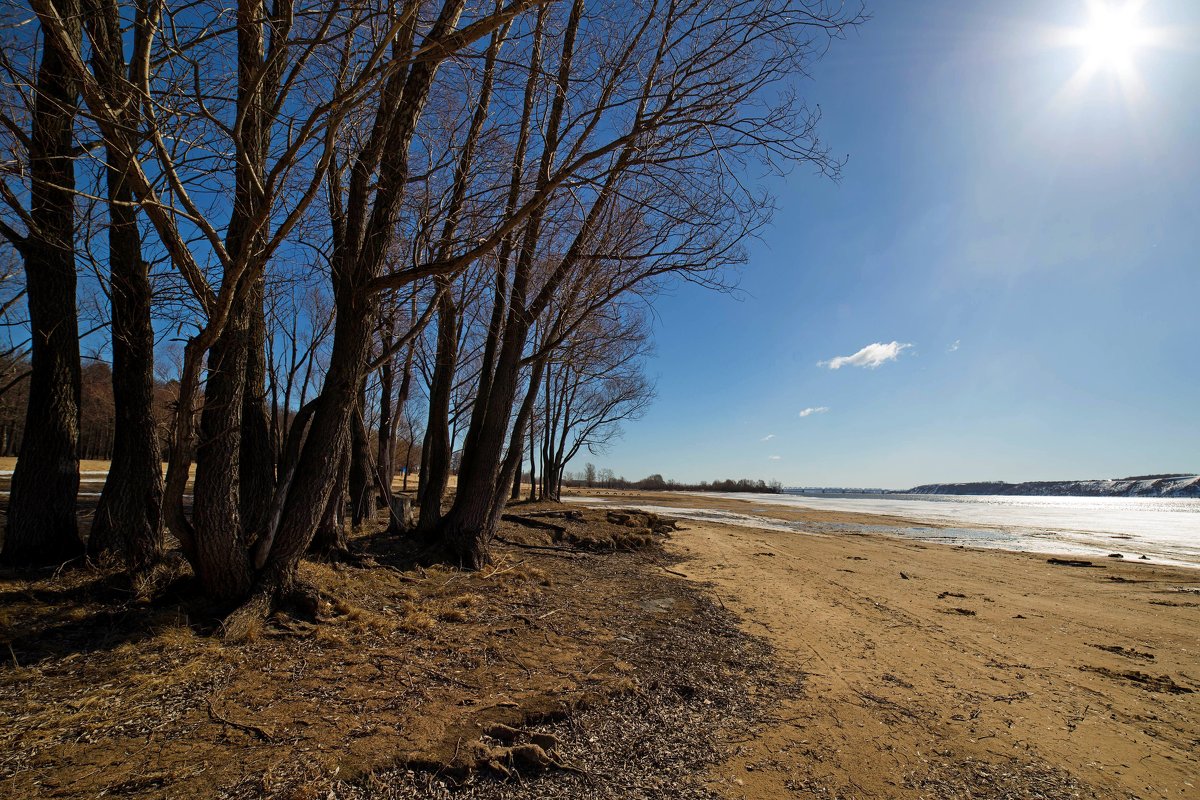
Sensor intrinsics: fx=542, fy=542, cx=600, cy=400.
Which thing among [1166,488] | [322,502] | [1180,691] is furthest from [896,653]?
[1166,488]

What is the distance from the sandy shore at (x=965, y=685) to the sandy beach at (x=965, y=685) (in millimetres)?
14

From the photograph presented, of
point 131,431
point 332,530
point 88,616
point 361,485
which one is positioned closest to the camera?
point 88,616

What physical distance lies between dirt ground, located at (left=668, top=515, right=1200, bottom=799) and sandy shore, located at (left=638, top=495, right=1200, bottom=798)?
0.01 metres

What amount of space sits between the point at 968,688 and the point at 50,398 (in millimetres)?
8283

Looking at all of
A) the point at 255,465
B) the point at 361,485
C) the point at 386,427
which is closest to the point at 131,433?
the point at 255,465

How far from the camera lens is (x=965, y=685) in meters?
4.30

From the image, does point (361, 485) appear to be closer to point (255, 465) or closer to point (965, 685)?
point (255, 465)

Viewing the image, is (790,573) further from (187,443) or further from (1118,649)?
(187,443)

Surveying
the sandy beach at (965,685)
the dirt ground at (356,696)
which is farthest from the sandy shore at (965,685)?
the dirt ground at (356,696)

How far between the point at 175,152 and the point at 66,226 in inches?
100.0

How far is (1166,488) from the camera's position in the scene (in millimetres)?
93250

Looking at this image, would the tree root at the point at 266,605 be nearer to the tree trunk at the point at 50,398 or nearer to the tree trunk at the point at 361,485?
the tree trunk at the point at 50,398

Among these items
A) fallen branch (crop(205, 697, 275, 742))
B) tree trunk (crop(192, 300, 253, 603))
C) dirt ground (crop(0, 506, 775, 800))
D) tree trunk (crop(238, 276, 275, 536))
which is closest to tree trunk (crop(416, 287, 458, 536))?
tree trunk (crop(238, 276, 275, 536))

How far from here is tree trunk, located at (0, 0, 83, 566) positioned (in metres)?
4.73
